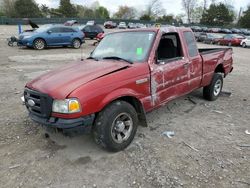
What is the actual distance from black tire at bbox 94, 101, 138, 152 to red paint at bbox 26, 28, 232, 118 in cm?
15

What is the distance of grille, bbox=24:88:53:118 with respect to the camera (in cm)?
352

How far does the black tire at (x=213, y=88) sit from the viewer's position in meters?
6.37

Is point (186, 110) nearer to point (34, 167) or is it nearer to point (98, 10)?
point (34, 167)

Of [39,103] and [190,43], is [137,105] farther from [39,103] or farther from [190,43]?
[190,43]

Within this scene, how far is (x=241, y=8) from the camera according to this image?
8719cm

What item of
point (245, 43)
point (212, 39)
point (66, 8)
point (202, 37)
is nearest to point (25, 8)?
point (66, 8)

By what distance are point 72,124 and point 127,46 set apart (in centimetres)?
195

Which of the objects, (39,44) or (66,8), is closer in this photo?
(39,44)

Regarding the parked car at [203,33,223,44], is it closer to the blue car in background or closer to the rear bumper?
the blue car in background

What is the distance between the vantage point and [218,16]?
3118 inches

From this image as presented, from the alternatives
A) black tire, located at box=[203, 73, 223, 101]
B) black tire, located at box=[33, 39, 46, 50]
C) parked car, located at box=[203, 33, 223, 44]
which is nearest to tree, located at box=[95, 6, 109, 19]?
parked car, located at box=[203, 33, 223, 44]

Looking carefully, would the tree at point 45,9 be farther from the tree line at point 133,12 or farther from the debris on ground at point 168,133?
the debris on ground at point 168,133

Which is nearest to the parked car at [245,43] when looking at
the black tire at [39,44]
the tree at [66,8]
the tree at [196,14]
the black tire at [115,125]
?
the black tire at [39,44]

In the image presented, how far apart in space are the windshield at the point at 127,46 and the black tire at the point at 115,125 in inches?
38.2
